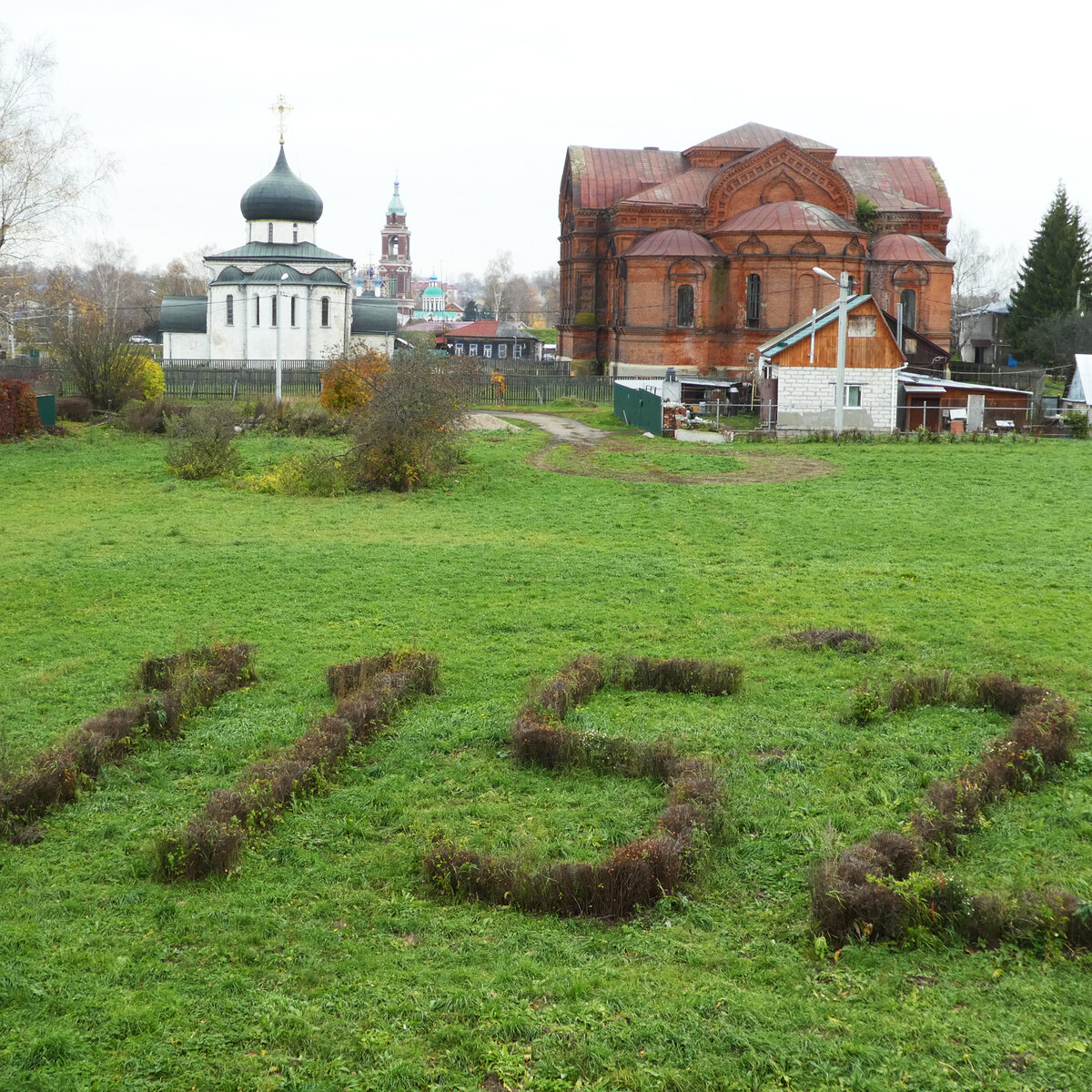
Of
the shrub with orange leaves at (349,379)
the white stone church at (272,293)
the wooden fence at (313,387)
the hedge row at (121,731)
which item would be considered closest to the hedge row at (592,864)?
the hedge row at (121,731)

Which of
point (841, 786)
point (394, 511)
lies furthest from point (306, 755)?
point (394, 511)

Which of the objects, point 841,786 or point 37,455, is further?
point 37,455

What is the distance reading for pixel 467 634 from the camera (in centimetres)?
1170

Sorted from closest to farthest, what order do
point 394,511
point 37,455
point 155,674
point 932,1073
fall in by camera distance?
point 932,1073 < point 155,674 < point 394,511 < point 37,455

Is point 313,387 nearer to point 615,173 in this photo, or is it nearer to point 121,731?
point 615,173

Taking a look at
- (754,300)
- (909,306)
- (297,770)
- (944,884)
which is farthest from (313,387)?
(944,884)

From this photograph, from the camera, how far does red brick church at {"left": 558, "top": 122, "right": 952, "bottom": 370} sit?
45344mm

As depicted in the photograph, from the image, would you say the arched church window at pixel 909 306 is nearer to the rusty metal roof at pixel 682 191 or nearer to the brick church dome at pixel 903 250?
the brick church dome at pixel 903 250

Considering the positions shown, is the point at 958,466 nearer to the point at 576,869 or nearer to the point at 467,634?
the point at 467,634

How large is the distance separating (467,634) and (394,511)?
27.1ft

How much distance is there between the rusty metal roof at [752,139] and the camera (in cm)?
4981

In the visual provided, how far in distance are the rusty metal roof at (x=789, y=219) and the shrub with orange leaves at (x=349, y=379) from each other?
19410mm

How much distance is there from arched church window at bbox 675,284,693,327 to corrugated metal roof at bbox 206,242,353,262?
18401 mm

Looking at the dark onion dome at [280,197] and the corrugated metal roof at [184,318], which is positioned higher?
the dark onion dome at [280,197]
